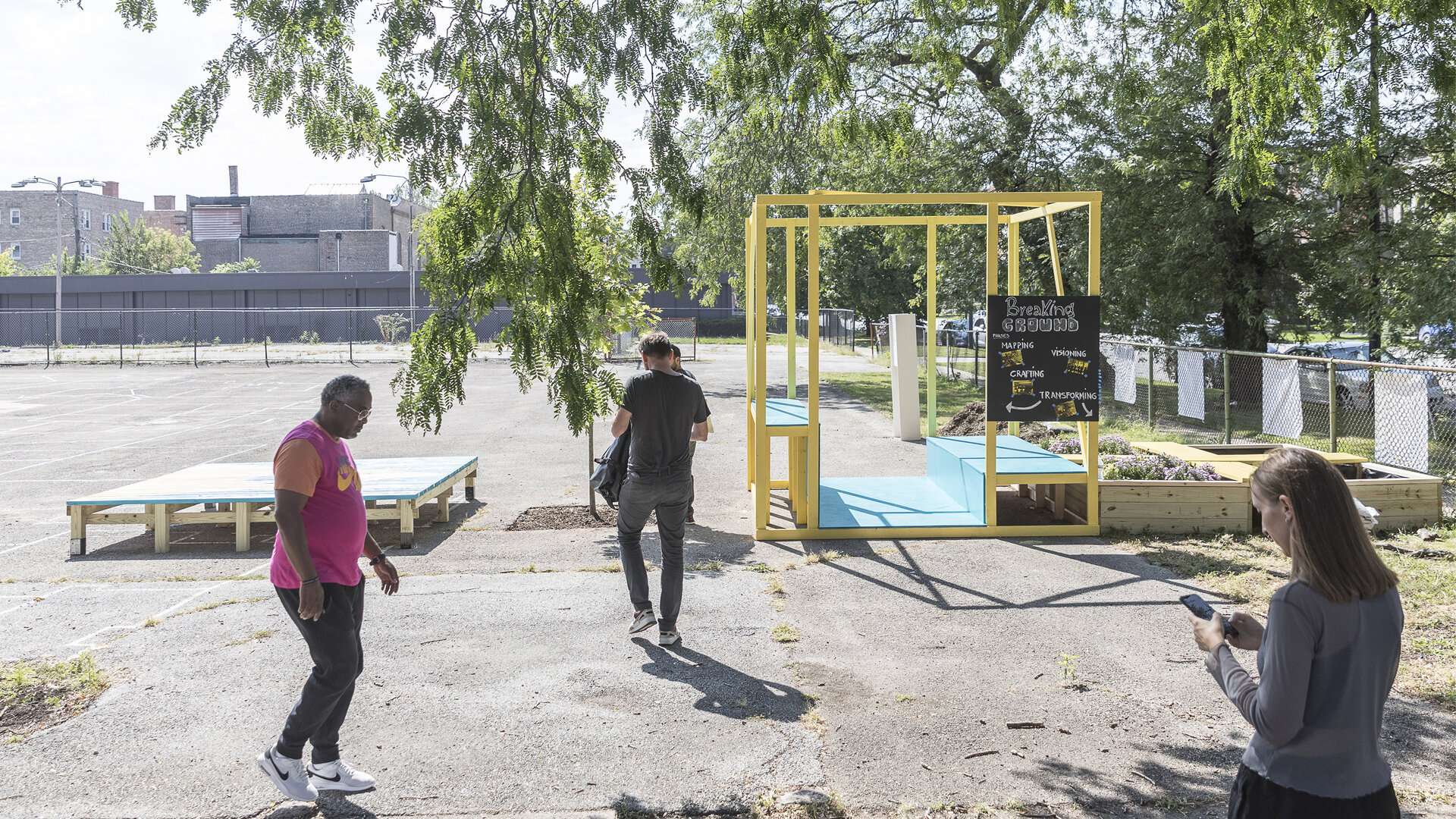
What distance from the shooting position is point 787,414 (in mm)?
9914

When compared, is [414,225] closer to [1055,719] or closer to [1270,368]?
[1055,719]

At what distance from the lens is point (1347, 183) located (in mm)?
8883

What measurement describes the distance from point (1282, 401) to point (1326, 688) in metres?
12.5

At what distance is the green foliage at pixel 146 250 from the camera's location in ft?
250

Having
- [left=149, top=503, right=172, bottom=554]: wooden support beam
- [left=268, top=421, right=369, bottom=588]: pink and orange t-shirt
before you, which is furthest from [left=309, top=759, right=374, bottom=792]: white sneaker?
[left=149, top=503, right=172, bottom=554]: wooden support beam

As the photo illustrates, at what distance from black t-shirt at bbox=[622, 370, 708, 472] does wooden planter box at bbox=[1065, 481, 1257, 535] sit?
4714 millimetres

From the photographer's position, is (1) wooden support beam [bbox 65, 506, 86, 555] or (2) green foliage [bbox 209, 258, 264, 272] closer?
(1) wooden support beam [bbox 65, 506, 86, 555]

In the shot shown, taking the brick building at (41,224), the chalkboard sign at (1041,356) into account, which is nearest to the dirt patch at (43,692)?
the chalkboard sign at (1041,356)

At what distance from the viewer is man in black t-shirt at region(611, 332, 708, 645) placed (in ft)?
19.5

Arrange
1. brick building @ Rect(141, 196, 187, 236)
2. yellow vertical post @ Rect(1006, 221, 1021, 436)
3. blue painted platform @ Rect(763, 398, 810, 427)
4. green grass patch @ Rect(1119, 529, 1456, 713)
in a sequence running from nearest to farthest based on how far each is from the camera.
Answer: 1. green grass patch @ Rect(1119, 529, 1456, 713)
2. blue painted platform @ Rect(763, 398, 810, 427)
3. yellow vertical post @ Rect(1006, 221, 1021, 436)
4. brick building @ Rect(141, 196, 187, 236)

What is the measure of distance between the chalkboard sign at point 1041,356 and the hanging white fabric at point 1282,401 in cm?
568

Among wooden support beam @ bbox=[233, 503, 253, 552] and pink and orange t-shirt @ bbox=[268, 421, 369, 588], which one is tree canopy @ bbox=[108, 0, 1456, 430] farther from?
wooden support beam @ bbox=[233, 503, 253, 552]

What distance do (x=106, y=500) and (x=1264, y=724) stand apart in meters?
9.11

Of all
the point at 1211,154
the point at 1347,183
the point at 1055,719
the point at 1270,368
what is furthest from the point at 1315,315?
the point at 1055,719
